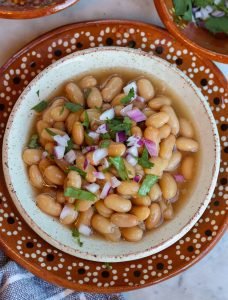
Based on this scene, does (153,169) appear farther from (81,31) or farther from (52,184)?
(81,31)

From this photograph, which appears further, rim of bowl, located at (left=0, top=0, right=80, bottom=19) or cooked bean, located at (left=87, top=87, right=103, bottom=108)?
cooked bean, located at (left=87, top=87, right=103, bottom=108)

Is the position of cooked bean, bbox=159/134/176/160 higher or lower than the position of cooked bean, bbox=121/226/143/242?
higher

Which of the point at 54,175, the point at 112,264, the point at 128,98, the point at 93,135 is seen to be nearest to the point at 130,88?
the point at 128,98

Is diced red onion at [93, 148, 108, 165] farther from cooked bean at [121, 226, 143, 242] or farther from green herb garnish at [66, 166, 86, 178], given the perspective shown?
cooked bean at [121, 226, 143, 242]

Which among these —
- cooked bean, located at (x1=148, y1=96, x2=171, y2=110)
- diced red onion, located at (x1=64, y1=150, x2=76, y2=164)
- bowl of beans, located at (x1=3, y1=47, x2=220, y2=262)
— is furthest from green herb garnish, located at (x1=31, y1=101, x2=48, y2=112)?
cooked bean, located at (x1=148, y1=96, x2=171, y2=110)

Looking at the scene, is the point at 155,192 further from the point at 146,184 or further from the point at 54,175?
the point at 54,175
